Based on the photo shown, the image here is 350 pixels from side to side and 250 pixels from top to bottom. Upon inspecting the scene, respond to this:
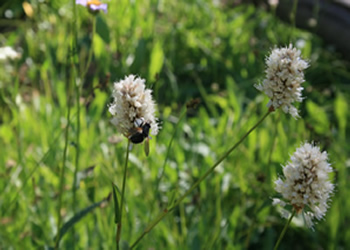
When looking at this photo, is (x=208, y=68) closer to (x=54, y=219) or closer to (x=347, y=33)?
(x=347, y=33)

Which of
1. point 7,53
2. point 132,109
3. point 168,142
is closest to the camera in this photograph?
point 132,109

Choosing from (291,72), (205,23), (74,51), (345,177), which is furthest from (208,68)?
(291,72)

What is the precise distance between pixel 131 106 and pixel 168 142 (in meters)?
1.01

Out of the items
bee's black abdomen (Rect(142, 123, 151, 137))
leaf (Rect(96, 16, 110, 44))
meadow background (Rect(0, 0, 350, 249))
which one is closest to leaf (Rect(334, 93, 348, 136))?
meadow background (Rect(0, 0, 350, 249))

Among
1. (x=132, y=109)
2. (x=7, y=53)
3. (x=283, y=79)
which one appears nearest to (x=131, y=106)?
(x=132, y=109)

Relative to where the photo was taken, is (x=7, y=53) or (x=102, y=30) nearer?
(x=7, y=53)

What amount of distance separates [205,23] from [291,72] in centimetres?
200

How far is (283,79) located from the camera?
629 mm

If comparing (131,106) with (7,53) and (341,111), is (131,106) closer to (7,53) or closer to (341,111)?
(7,53)

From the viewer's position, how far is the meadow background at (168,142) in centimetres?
119

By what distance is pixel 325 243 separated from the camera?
136 centimetres

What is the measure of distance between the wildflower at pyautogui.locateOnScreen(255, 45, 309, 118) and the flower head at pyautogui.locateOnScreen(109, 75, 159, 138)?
148 mm

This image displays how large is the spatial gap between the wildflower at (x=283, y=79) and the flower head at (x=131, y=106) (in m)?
0.15

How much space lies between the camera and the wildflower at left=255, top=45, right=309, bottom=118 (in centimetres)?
63
